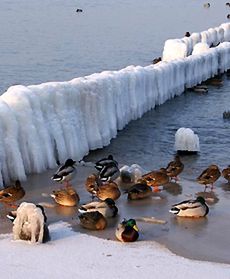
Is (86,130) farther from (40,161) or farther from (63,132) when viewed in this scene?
(40,161)

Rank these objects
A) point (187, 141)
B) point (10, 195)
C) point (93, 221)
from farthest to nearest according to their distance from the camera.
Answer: point (187, 141) → point (10, 195) → point (93, 221)

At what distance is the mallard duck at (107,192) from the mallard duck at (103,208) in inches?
29.7

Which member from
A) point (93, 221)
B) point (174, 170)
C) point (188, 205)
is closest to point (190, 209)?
point (188, 205)

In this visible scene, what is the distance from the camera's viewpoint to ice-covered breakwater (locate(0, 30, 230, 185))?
1489 cm

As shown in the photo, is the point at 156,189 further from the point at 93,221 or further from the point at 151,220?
the point at 93,221

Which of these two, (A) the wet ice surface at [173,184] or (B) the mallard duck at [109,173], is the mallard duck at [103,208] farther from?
(B) the mallard duck at [109,173]

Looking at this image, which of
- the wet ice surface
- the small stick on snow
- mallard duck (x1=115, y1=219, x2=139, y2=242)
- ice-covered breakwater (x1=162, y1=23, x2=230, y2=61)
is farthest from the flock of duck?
ice-covered breakwater (x1=162, y1=23, x2=230, y2=61)

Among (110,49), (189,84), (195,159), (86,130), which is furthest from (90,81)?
(110,49)

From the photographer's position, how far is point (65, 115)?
672 inches

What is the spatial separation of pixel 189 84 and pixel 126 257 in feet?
63.7

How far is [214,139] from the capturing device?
793 inches

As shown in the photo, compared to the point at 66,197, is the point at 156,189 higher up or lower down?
lower down

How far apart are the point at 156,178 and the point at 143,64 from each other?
20109mm

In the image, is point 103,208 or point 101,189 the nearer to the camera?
point 103,208
